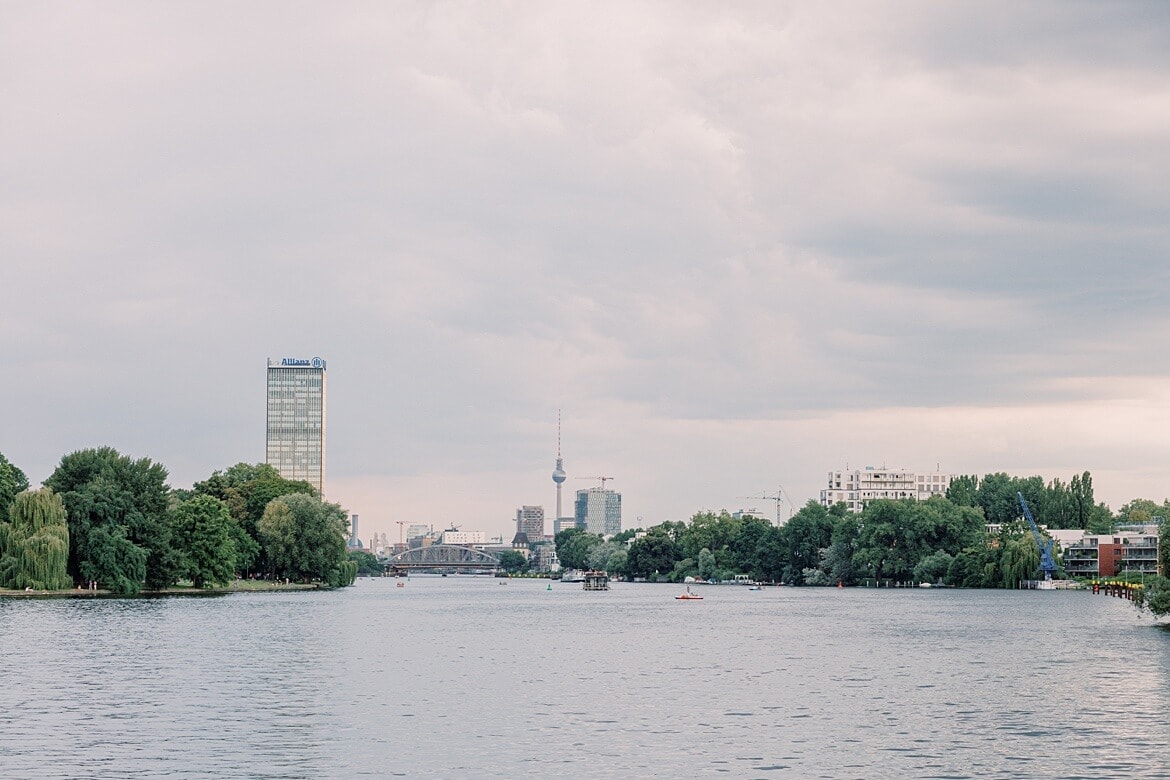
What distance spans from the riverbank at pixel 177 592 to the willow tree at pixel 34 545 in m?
0.94

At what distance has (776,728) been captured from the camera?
46344 mm

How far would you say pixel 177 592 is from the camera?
156875mm

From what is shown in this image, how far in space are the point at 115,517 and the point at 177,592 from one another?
26.4 m

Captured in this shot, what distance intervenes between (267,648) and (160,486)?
67.2 m

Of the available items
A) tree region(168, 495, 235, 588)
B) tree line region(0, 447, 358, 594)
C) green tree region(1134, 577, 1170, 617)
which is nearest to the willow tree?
tree line region(0, 447, 358, 594)

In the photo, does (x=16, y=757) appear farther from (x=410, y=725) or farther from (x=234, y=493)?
(x=234, y=493)

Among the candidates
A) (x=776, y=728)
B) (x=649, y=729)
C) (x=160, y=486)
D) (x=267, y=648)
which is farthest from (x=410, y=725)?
(x=160, y=486)

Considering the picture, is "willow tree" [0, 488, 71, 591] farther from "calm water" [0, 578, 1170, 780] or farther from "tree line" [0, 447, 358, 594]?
"calm water" [0, 578, 1170, 780]

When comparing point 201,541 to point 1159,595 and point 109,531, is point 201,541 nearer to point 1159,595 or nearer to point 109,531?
point 109,531

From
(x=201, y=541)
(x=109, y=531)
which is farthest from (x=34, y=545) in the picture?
Result: (x=201, y=541)

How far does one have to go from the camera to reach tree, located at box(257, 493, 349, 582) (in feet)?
600

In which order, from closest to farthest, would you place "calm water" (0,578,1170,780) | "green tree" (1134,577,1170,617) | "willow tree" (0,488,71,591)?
"calm water" (0,578,1170,780)
"green tree" (1134,577,1170,617)
"willow tree" (0,488,71,591)

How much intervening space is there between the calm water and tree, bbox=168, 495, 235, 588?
42.1 m

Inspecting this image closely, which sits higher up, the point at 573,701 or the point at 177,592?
the point at 573,701
